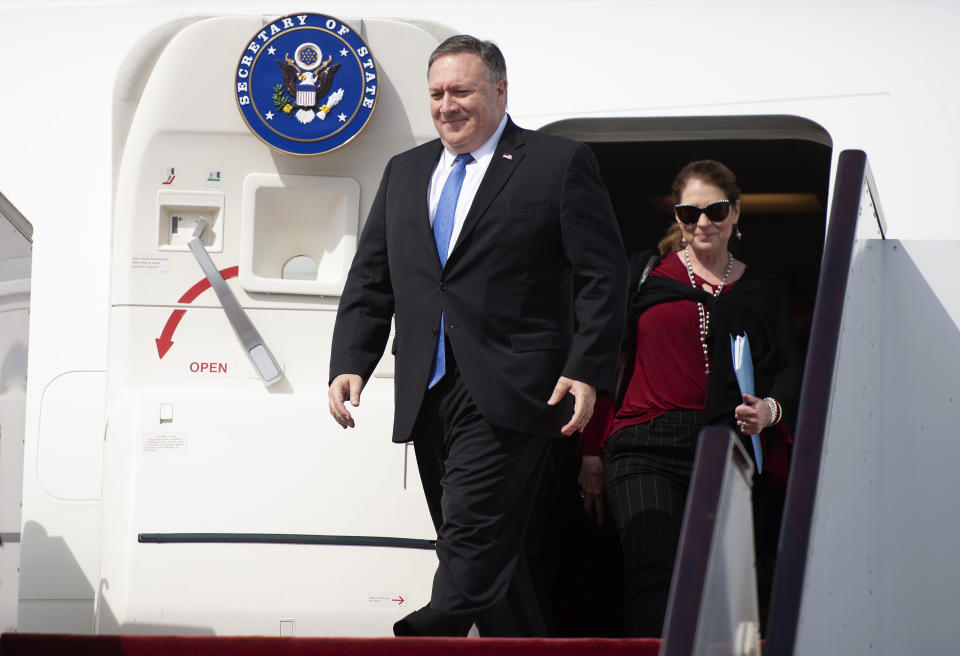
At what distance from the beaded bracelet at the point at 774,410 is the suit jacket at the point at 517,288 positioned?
2.14 ft

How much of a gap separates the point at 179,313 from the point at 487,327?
4.52 feet

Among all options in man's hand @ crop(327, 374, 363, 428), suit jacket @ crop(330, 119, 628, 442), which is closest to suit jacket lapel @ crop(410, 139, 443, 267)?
suit jacket @ crop(330, 119, 628, 442)

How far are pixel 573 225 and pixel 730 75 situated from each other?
1.39m

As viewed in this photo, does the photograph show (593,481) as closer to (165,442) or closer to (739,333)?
(739,333)

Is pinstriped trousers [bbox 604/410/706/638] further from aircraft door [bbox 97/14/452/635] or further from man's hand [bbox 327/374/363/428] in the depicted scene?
man's hand [bbox 327/374/363/428]

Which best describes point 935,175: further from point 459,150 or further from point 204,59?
point 204,59

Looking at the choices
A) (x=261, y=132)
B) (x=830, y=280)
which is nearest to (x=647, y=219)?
(x=261, y=132)

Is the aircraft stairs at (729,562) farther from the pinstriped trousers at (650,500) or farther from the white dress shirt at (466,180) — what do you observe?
the white dress shirt at (466,180)

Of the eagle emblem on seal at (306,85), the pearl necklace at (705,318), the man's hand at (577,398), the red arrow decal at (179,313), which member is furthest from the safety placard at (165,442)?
the pearl necklace at (705,318)

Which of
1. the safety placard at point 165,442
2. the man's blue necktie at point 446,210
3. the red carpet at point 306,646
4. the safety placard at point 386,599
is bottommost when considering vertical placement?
the safety placard at point 386,599

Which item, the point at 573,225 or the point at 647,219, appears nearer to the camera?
the point at 573,225

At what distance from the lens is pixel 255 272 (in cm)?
407

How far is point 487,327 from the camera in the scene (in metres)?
3.09

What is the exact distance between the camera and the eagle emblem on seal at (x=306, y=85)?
4023 millimetres
